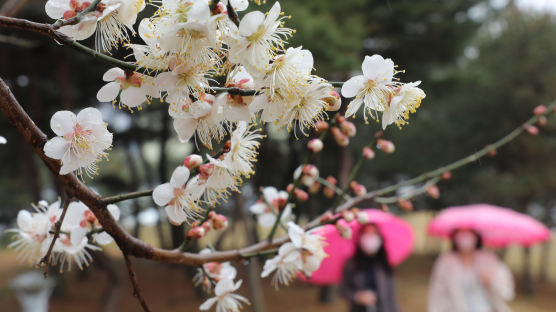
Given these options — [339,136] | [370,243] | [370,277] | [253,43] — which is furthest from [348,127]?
[370,277]

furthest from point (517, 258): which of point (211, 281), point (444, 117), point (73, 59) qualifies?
point (211, 281)

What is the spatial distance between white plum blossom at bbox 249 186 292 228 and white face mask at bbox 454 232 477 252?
258cm

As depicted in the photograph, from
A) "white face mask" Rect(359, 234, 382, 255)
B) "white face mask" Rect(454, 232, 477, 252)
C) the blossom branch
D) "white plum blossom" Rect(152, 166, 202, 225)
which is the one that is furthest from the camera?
"white face mask" Rect(454, 232, 477, 252)

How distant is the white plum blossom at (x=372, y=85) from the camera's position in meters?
0.54

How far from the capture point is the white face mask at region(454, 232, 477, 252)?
3.34 metres

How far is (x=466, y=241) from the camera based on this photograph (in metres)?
3.34

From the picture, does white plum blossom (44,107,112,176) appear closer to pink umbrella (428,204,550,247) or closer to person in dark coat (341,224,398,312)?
person in dark coat (341,224,398,312)

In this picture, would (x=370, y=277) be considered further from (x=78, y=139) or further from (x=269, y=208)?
(x=78, y=139)

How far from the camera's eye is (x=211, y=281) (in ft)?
2.44

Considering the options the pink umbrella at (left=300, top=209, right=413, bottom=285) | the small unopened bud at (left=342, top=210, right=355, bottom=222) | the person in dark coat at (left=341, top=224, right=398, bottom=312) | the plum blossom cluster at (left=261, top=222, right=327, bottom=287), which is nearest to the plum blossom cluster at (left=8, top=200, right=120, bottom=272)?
the plum blossom cluster at (left=261, top=222, right=327, bottom=287)

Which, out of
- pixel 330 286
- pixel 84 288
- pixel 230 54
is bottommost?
pixel 84 288

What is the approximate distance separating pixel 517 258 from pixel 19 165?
10543 mm

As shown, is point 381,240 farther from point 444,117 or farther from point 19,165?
point 19,165

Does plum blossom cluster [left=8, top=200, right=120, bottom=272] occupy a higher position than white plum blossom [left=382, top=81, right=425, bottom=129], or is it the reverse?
white plum blossom [left=382, top=81, right=425, bottom=129]
